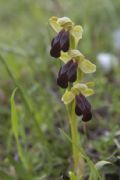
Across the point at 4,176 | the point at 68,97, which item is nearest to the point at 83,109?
the point at 68,97

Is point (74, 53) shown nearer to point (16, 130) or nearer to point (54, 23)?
point (54, 23)

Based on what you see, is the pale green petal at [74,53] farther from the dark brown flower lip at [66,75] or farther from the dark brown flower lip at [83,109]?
the dark brown flower lip at [83,109]

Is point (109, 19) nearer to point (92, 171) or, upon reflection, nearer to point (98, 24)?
point (98, 24)

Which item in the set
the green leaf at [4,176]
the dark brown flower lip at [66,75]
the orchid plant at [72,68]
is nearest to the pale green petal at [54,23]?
the orchid plant at [72,68]

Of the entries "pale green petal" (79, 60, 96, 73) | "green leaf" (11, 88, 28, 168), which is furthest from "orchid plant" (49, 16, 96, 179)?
"green leaf" (11, 88, 28, 168)

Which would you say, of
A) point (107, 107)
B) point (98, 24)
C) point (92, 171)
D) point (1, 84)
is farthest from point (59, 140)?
point (98, 24)
